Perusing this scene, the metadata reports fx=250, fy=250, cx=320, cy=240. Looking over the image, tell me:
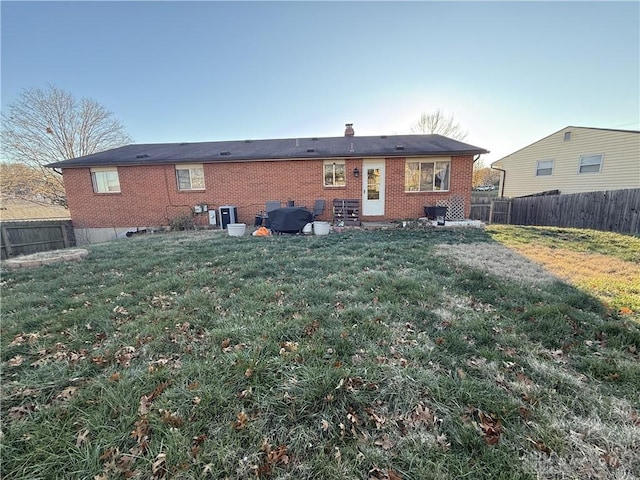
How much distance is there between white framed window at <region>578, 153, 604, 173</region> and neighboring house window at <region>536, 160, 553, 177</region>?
4.37 ft

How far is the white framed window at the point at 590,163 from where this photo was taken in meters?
13.2

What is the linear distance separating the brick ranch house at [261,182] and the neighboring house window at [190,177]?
0.13 feet

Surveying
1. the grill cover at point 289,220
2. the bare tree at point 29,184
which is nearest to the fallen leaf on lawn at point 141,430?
the grill cover at point 289,220

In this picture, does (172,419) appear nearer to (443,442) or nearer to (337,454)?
(337,454)

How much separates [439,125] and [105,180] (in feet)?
82.2

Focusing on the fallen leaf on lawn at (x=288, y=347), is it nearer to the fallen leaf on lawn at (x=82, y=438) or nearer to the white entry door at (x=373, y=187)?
the fallen leaf on lawn at (x=82, y=438)

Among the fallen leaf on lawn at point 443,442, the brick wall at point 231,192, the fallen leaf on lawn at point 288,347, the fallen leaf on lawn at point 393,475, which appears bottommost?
the fallen leaf on lawn at point 393,475

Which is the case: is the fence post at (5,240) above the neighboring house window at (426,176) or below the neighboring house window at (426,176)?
below

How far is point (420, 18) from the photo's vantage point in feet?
28.2

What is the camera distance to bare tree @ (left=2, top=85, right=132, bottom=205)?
1680 centimetres

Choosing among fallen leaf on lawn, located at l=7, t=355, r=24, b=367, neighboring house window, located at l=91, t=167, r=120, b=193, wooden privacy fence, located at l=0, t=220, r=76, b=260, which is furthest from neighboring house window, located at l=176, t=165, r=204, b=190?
fallen leaf on lawn, located at l=7, t=355, r=24, b=367

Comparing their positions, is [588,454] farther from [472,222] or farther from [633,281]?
[472,222]

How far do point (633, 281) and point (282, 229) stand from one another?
787cm

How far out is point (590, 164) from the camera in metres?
13.4
